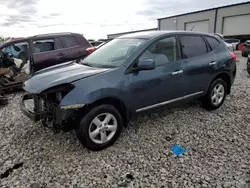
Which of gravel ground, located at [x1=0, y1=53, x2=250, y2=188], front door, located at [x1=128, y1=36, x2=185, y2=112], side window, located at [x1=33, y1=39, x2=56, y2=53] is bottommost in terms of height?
gravel ground, located at [x1=0, y1=53, x2=250, y2=188]

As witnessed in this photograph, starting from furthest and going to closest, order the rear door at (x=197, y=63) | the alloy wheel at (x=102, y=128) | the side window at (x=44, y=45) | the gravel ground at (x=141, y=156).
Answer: the side window at (x=44, y=45), the rear door at (x=197, y=63), the alloy wheel at (x=102, y=128), the gravel ground at (x=141, y=156)

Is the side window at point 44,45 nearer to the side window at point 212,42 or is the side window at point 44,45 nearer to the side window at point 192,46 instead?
the side window at point 192,46

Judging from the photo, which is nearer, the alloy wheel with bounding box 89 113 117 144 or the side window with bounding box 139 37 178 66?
the alloy wheel with bounding box 89 113 117 144

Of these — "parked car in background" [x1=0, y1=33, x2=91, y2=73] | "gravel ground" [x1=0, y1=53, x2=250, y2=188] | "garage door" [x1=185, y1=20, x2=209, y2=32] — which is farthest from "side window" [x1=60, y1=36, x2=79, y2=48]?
"garage door" [x1=185, y1=20, x2=209, y2=32]

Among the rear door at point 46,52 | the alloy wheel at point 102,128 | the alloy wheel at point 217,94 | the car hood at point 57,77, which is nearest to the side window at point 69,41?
the rear door at point 46,52

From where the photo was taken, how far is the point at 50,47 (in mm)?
6633

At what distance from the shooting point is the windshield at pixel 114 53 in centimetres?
348

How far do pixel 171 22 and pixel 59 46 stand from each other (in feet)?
95.5

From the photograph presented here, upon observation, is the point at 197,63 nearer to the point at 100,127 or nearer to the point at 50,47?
the point at 100,127

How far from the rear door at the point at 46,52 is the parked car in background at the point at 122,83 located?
2.63m

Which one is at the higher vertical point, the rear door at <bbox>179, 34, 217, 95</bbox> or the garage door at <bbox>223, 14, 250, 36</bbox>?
the garage door at <bbox>223, 14, 250, 36</bbox>

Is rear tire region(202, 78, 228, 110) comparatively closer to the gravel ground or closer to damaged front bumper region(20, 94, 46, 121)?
the gravel ground

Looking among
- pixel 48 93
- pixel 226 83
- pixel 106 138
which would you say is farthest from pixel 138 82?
pixel 226 83

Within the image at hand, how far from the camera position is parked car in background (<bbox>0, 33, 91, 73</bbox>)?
20.5 ft
